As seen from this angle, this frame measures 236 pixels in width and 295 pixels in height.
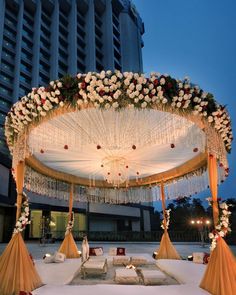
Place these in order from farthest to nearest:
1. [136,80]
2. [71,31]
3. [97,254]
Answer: [71,31] → [97,254] → [136,80]

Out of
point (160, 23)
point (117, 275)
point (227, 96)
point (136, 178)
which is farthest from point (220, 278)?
point (160, 23)

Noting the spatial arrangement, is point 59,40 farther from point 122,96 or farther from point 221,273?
point 221,273

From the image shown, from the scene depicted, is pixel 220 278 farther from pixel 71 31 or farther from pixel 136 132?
pixel 71 31

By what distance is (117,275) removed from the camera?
6516 millimetres

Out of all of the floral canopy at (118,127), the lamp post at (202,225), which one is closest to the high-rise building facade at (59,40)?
the lamp post at (202,225)

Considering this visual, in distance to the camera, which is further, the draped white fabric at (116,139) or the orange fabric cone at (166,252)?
the orange fabric cone at (166,252)

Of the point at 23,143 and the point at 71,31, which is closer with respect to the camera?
the point at 23,143

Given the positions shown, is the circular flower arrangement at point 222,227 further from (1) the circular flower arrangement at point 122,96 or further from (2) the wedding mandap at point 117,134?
(1) the circular flower arrangement at point 122,96

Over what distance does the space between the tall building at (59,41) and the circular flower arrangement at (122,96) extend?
24362 millimetres

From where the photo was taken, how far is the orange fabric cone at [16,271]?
4906 millimetres

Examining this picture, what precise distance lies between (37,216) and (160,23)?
402 feet

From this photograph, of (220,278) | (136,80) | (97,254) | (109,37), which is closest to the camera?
(220,278)

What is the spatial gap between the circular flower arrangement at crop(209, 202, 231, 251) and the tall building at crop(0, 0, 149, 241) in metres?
24.7

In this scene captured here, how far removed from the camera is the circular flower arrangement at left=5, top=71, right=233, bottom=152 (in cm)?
505
